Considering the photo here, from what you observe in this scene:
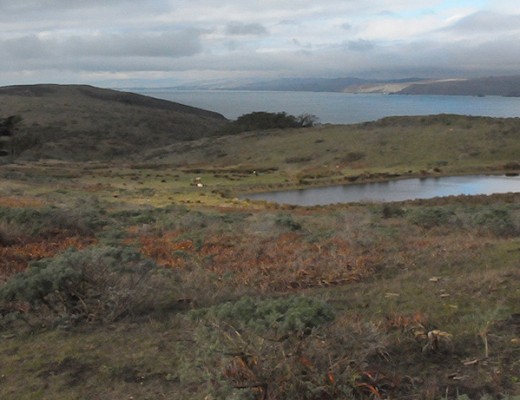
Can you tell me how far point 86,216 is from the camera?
52.0 ft

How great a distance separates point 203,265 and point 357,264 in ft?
8.41

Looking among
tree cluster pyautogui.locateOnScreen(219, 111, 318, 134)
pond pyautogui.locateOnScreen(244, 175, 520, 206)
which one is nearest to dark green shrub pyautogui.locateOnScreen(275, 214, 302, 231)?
pond pyautogui.locateOnScreen(244, 175, 520, 206)

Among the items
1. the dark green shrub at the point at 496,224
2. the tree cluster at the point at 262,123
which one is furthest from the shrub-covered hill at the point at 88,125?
the dark green shrub at the point at 496,224

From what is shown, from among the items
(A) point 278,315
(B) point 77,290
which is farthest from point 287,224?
(A) point 278,315

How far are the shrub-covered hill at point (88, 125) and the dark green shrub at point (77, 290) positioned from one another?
3221 inches

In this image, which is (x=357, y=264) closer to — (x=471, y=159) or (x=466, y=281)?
(x=466, y=281)

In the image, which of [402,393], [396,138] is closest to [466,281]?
[402,393]

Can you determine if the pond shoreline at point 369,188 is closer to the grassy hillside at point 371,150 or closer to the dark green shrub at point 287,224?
the grassy hillside at point 371,150

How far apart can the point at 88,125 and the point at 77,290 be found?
11261 cm

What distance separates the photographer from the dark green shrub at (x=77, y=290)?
6477 mm

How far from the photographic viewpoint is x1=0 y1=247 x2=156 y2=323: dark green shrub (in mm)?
6477

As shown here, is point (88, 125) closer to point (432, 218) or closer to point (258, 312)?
point (432, 218)

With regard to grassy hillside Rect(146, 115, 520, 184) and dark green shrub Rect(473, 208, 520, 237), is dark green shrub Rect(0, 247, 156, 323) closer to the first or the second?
dark green shrub Rect(473, 208, 520, 237)

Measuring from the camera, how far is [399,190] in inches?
1633
